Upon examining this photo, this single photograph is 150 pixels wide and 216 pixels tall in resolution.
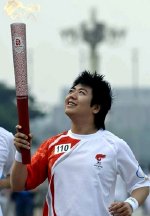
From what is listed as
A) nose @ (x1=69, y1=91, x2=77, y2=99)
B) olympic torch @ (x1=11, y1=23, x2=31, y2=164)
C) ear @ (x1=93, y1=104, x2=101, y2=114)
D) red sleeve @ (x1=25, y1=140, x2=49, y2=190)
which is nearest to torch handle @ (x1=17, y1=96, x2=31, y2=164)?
olympic torch @ (x1=11, y1=23, x2=31, y2=164)

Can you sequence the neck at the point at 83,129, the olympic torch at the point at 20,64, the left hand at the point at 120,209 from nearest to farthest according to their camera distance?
the olympic torch at the point at 20,64
the left hand at the point at 120,209
the neck at the point at 83,129

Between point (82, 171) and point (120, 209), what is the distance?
277 millimetres

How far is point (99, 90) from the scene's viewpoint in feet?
16.5

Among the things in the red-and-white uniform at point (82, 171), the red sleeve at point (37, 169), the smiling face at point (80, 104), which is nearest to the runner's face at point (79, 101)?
the smiling face at point (80, 104)

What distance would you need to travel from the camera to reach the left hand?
4.74m

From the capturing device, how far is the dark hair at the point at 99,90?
5.02 metres

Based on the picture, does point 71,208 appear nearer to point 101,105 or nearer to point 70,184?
point 70,184

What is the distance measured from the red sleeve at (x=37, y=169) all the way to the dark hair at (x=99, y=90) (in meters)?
0.32

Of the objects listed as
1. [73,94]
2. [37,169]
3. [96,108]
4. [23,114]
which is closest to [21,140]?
[23,114]

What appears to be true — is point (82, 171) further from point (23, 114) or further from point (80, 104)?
point (23, 114)

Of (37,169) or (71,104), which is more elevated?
(71,104)

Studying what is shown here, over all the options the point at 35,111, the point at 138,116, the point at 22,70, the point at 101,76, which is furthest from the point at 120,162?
the point at 138,116

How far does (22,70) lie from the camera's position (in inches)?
178

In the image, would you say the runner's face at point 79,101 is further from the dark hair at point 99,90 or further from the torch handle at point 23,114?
the torch handle at point 23,114
